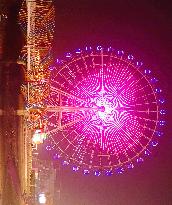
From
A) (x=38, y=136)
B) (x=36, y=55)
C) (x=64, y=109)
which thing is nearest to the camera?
(x=36, y=55)

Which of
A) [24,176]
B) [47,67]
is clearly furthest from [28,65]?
[24,176]

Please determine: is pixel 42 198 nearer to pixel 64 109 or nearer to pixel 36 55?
pixel 64 109

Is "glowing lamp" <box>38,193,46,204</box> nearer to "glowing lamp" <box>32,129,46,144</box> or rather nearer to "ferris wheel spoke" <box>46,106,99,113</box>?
"glowing lamp" <box>32,129,46,144</box>

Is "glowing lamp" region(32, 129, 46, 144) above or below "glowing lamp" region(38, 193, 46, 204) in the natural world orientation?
above

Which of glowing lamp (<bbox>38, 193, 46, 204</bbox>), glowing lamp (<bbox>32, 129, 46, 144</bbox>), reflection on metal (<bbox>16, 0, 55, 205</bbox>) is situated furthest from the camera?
glowing lamp (<bbox>38, 193, 46, 204</bbox>)

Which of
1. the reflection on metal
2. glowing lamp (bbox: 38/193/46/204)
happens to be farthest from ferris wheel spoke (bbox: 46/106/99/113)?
glowing lamp (bbox: 38/193/46/204)

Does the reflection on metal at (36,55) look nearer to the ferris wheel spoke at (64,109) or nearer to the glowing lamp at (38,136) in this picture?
the glowing lamp at (38,136)

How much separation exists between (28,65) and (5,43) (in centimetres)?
66

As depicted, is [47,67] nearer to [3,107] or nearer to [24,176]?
[3,107]

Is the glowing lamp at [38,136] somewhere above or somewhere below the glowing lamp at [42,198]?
above

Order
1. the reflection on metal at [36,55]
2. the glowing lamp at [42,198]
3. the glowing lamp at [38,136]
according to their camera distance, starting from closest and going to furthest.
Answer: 1. the reflection on metal at [36,55]
2. the glowing lamp at [38,136]
3. the glowing lamp at [42,198]

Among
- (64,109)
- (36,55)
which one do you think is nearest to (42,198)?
(64,109)

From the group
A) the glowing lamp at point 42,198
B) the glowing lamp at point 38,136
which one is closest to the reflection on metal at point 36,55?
the glowing lamp at point 38,136

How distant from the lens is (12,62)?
26.5 feet
